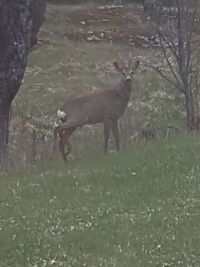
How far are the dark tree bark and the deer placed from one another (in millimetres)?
1377

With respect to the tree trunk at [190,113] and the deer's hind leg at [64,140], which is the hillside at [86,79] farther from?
the tree trunk at [190,113]

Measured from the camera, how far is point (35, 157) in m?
17.9

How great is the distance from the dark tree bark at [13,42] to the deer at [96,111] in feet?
4.52

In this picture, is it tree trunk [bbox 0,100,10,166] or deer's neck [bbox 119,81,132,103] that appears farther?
tree trunk [bbox 0,100,10,166]

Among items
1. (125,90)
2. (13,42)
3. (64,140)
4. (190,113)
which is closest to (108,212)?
(64,140)

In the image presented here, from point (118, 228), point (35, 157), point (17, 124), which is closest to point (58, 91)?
point (17, 124)

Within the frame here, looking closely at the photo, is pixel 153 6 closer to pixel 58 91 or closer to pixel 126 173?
pixel 126 173

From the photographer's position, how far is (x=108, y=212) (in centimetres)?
1139

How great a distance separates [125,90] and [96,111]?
3.17 ft

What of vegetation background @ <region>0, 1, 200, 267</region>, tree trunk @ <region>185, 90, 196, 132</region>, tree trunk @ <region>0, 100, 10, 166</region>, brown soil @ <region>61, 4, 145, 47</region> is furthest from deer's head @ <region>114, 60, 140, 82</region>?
brown soil @ <region>61, 4, 145, 47</region>

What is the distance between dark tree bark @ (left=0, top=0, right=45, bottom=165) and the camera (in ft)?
58.6

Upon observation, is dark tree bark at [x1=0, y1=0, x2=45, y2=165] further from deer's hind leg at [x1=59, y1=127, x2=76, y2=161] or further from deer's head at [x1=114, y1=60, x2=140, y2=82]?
deer's head at [x1=114, y1=60, x2=140, y2=82]

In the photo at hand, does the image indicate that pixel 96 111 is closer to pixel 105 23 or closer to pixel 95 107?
pixel 95 107

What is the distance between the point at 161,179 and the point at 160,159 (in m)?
1.55
